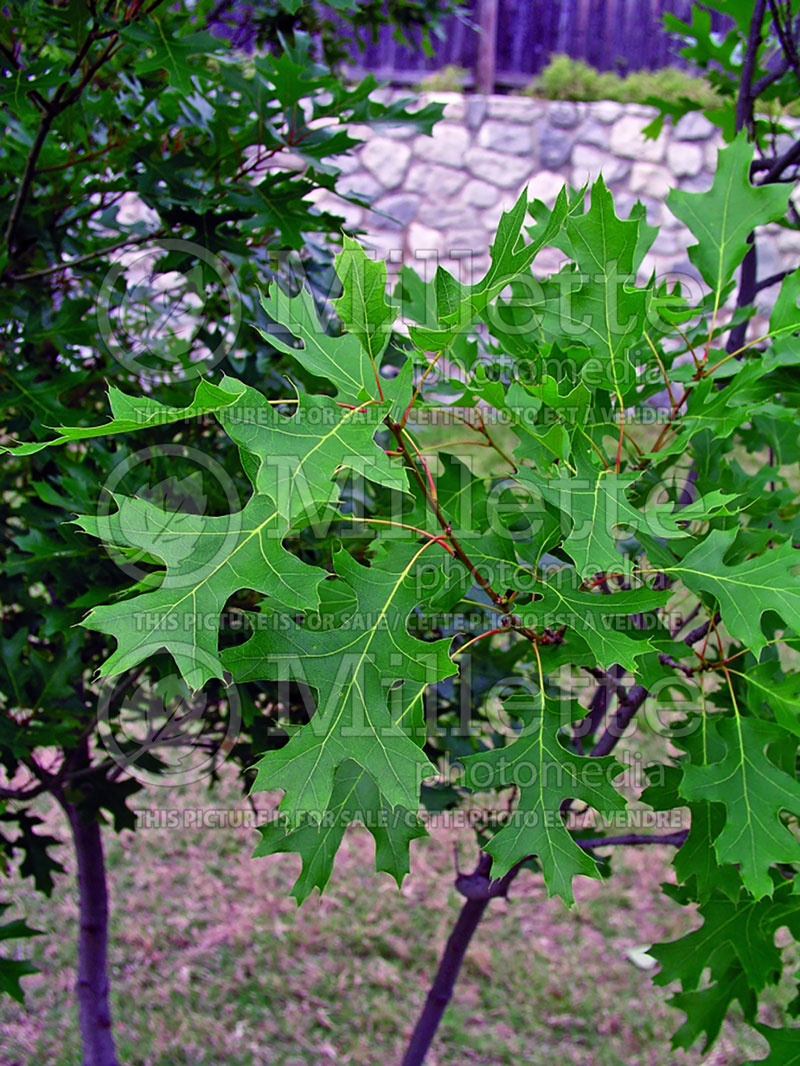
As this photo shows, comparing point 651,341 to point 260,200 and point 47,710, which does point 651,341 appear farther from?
point 47,710

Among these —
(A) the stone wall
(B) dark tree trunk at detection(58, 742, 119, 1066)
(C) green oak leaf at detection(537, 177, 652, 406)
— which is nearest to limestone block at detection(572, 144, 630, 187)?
(A) the stone wall

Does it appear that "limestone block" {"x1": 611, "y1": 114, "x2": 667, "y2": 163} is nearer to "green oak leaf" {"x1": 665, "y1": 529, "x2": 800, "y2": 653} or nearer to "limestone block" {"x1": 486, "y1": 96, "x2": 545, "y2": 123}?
"limestone block" {"x1": 486, "y1": 96, "x2": 545, "y2": 123}

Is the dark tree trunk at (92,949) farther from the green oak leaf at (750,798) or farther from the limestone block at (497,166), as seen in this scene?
the limestone block at (497,166)

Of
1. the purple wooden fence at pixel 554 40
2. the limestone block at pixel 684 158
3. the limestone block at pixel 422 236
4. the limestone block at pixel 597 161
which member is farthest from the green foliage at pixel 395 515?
the purple wooden fence at pixel 554 40

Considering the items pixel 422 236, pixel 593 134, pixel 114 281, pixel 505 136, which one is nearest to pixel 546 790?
pixel 114 281

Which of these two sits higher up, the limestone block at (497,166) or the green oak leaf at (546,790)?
the limestone block at (497,166)

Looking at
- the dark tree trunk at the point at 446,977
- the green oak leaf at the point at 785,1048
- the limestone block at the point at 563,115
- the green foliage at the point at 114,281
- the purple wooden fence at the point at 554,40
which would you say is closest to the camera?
the green oak leaf at the point at 785,1048

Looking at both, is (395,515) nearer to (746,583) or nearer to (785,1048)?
(746,583)
